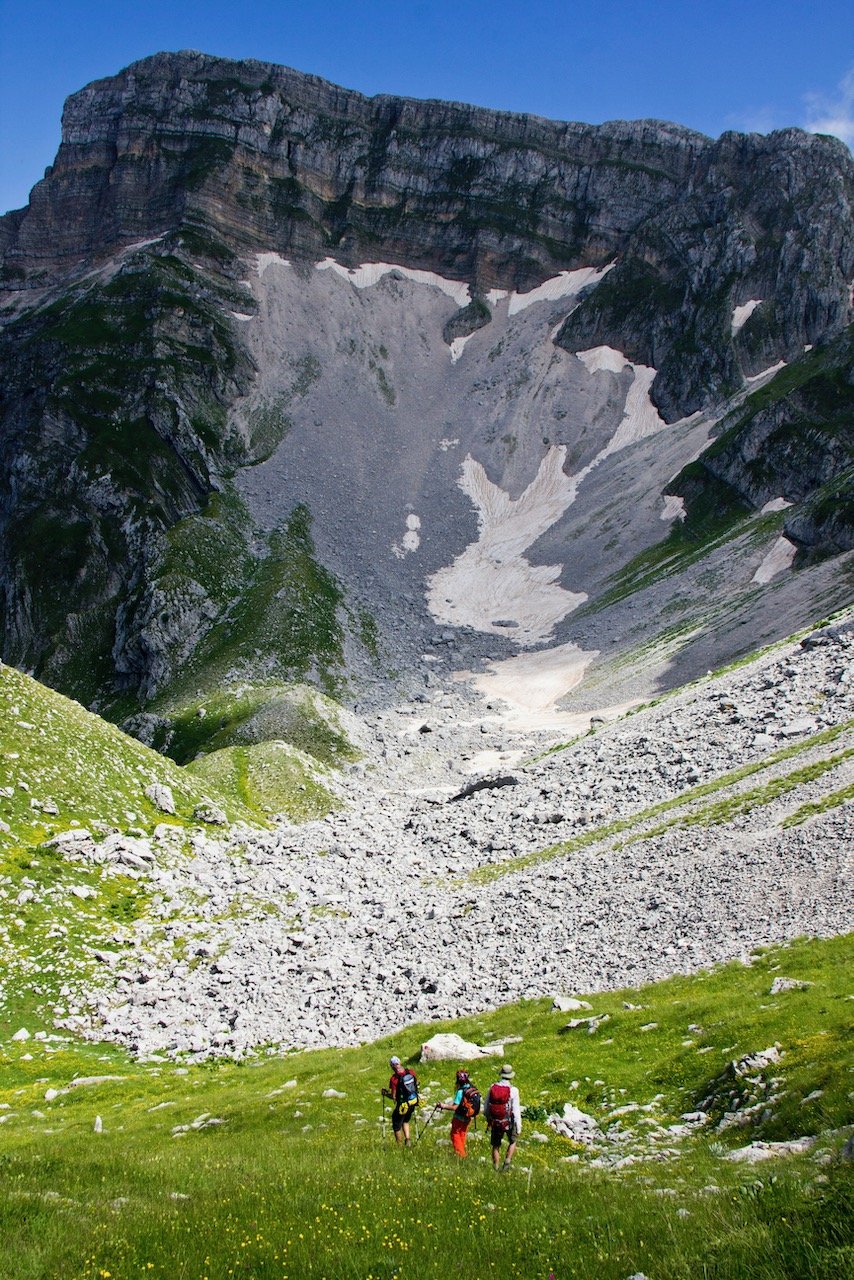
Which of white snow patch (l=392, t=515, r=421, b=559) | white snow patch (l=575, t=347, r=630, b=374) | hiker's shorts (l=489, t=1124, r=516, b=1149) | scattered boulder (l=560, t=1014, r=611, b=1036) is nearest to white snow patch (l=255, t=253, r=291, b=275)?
white snow patch (l=575, t=347, r=630, b=374)

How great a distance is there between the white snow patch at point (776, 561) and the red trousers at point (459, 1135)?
8627 centimetres

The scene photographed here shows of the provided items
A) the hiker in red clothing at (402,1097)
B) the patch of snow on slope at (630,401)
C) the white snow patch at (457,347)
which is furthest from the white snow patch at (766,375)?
the hiker in red clothing at (402,1097)

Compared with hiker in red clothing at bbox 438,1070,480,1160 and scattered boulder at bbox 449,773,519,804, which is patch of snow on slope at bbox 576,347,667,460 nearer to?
scattered boulder at bbox 449,773,519,804

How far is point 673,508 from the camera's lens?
132m

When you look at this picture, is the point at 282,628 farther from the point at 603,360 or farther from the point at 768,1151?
the point at 603,360

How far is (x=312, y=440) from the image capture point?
147500 millimetres

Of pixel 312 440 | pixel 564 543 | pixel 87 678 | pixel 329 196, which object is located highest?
pixel 329 196

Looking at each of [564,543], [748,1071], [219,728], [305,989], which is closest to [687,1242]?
[748,1071]

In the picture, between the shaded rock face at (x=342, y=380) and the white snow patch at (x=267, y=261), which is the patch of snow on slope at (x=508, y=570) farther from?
the white snow patch at (x=267, y=261)

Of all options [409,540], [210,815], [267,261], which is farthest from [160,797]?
[267,261]

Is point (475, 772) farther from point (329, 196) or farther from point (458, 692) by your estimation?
point (329, 196)

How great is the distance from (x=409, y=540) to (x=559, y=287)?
308ft

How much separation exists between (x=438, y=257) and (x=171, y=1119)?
202m

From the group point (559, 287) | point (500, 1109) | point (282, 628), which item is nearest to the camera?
point (500, 1109)
